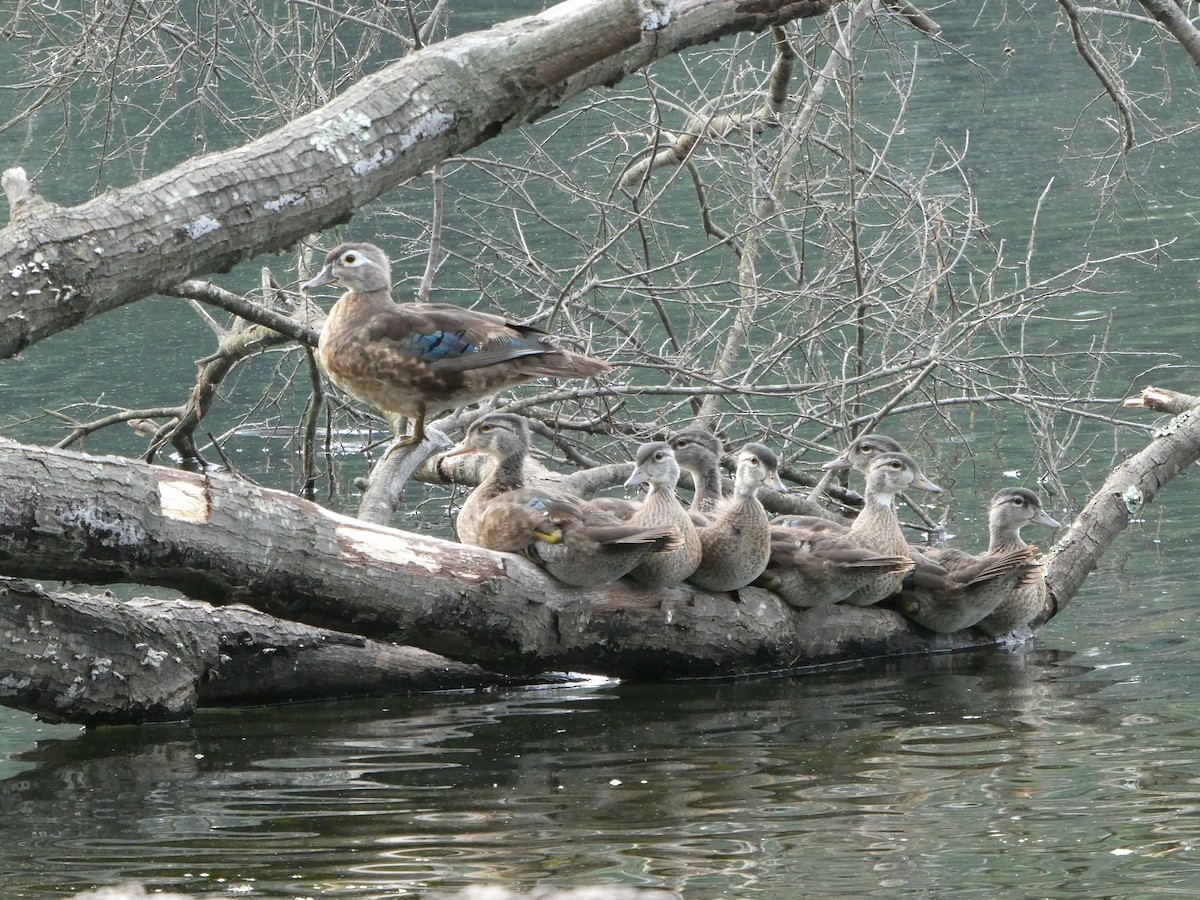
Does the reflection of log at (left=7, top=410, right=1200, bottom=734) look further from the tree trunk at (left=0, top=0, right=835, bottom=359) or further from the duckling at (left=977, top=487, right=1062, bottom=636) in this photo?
the tree trunk at (left=0, top=0, right=835, bottom=359)

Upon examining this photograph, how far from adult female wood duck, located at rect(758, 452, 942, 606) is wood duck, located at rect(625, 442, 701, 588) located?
54 centimetres

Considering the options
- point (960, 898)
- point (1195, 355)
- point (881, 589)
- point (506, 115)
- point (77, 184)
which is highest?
point (77, 184)

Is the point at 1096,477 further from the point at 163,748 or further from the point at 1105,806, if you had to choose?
the point at 163,748

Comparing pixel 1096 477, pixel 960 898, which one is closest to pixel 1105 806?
pixel 960 898

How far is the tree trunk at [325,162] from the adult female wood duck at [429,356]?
1.70m

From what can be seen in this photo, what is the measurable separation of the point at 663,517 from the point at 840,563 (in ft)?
3.09

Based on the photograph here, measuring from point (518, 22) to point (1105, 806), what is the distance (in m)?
3.59

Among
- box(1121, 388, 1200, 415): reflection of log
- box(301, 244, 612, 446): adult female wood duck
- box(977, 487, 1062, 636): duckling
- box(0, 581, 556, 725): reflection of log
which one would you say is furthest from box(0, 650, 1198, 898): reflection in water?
box(1121, 388, 1200, 415): reflection of log

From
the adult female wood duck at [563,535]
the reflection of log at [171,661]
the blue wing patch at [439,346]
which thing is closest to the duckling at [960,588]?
the adult female wood duck at [563,535]

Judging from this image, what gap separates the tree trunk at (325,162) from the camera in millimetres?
5734

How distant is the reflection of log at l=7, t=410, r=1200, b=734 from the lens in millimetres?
6418

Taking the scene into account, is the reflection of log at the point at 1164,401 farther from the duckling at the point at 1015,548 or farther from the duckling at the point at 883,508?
the duckling at the point at 883,508

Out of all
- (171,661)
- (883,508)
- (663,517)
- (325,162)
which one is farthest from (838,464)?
(325,162)

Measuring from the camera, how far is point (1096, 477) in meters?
12.8
